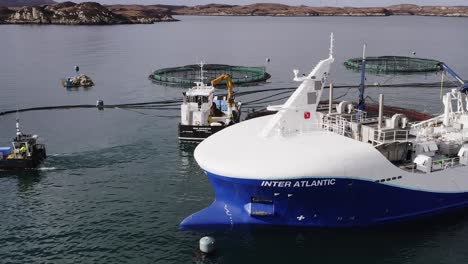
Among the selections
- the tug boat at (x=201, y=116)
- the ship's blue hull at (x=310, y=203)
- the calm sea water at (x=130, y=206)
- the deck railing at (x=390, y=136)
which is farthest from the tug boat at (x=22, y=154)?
the deck railing at (x=390, y=136)

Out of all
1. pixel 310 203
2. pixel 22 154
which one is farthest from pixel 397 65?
pixel 310 203

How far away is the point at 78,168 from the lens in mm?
43219

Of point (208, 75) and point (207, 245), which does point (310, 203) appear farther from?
point (208, 75)

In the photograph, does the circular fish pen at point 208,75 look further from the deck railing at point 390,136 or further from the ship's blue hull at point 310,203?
the ship's blue hull at point 310,203

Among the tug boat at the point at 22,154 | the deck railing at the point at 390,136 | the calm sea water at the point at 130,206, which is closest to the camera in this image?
the calm sea water at the point at 130,206

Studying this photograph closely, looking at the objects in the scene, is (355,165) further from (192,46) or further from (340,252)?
(192,46)

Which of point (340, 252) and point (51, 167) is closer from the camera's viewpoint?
point (340, 252)

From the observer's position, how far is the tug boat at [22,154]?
42625 millimetres

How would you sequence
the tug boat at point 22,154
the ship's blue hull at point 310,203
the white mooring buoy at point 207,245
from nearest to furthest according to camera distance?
the white mooring buoy at point 207,245, the ship's blue hull at point 310,203, the tug boat at point 22,154

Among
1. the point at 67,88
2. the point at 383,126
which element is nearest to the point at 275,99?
the point at 67,88

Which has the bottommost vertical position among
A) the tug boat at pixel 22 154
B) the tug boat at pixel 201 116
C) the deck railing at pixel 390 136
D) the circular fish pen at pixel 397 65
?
the tug boat at pixel 22 154

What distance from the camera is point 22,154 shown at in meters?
43.4

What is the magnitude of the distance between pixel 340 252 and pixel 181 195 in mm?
14290

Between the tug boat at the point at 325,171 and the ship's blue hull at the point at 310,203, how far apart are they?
6cm
